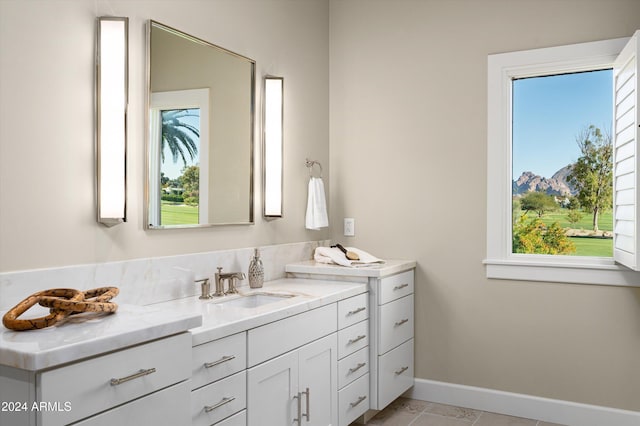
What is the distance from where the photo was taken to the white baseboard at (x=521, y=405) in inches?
116

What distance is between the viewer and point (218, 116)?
2723 mm

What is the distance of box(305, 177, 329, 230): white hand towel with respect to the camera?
337 centimetres

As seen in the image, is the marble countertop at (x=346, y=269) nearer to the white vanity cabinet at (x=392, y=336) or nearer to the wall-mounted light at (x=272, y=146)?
the white vanity cabinet at (x=392, y=336)

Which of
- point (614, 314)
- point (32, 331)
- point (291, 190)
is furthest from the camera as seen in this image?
point (291, 190)

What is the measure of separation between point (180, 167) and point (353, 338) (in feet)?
3.98

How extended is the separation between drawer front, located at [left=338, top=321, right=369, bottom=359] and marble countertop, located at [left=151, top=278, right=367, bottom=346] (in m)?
0.18

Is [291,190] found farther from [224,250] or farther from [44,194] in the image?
[44,194]

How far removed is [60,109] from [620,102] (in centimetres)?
261

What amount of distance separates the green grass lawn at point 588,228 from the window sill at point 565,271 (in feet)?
0.24

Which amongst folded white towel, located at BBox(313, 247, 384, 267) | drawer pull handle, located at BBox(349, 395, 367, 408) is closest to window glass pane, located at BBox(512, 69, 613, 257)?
folded white towel, located at BBox(313, 247, 384, 267)

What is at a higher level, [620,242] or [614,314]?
[620,242]

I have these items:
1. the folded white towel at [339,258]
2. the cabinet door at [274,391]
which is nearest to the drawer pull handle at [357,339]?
the folded white towel at [339,258]

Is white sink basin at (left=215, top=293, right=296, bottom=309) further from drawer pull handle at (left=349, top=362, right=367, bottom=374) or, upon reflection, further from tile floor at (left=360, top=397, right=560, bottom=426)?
tile floor at (left=360, top=397, right=560, bottom=426)

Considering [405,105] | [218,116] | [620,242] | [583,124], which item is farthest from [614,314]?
[218,116]
